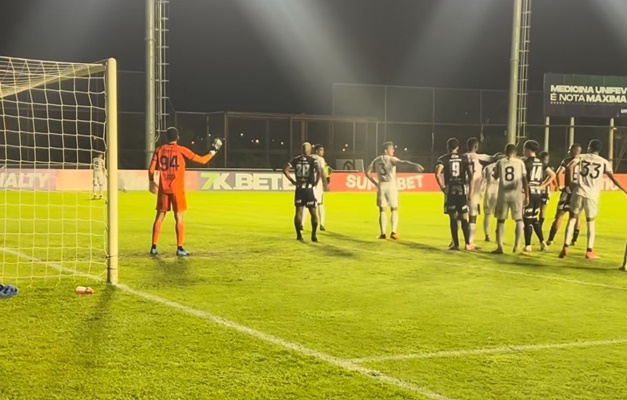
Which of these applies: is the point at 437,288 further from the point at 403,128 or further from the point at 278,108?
the point at 278,108

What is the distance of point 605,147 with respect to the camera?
46719 millimetres

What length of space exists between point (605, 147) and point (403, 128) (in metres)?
12.8

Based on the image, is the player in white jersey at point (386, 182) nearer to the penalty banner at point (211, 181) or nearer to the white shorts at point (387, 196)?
the white shorts at point (387, 196)

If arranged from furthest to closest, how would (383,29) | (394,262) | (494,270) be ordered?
(383,29) < (394,262) < (494,270)

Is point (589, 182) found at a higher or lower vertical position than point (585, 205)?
higher

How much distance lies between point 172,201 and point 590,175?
6986 mm

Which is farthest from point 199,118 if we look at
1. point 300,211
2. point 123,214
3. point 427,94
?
point 300,211

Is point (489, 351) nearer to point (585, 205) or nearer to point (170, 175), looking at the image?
point (170, 175)

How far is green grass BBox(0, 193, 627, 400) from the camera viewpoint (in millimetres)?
5145

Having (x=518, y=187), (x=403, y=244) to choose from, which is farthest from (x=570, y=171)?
(x=403, y=244)

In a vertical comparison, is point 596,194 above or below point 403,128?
below

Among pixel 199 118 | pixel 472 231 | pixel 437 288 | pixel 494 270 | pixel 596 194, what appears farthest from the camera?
pixel 199 118

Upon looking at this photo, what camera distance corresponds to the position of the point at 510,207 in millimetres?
12805

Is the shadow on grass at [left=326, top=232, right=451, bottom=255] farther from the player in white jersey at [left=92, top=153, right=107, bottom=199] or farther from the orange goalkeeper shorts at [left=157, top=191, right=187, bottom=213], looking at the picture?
the player in white jersey at [left=92, top=153, right=107, bottom=199]
